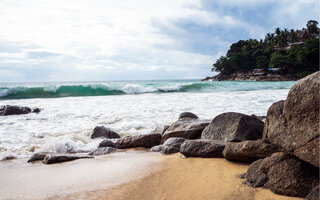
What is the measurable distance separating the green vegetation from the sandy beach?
54850mm

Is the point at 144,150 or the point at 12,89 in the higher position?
the point at 12,89

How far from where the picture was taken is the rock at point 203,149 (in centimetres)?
360

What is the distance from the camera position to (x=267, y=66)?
6109 centimetres

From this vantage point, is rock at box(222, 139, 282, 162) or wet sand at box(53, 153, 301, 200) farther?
rock at box(222, 139, 282, 162)

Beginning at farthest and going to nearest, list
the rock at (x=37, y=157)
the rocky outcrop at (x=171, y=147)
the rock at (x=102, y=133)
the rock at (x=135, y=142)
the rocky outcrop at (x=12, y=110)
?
1. the rocky outcrop at (x=12, y=110)
2. the rock at (x=102, y=133)
3. the rock at (x=135, y=142)
4. the rocky outcrop at (x=171, y=147)
5. the rock at (x=37, y=157)

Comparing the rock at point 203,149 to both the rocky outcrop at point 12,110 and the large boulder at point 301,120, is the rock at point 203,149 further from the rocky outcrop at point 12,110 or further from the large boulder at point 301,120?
the rocky outcrop at point 12,110

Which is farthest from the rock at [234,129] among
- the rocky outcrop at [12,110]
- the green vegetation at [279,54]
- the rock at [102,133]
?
the green vegetation at [279,54]

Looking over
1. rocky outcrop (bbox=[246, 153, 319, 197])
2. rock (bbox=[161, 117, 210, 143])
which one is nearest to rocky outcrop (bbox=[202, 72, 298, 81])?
rock (bbox=[161, 117, 210, 143])

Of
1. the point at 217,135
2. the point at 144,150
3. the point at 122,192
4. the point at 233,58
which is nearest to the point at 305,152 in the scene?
the point at 122,192

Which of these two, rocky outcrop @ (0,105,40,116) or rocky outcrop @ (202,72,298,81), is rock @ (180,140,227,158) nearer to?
rocky outcrop @ (0,105,40,116)

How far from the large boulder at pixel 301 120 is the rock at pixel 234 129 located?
1.41 metres

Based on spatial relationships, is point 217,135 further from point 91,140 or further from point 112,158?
point 91,140

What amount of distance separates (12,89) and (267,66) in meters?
54.4

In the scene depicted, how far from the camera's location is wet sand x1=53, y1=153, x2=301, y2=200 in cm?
242
